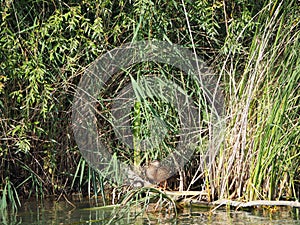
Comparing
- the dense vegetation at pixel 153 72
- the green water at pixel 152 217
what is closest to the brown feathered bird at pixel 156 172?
the dense vegetation at pixel 153 72

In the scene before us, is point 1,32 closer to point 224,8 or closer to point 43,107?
point 43,107

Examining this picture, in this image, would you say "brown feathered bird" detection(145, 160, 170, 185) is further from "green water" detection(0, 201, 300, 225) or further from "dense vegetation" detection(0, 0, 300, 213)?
"green water" detection(0, 201, 300, 225)

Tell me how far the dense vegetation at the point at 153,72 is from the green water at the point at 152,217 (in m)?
0.16

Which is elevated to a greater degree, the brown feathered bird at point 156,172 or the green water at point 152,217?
the brown feathered bird at point 156,172

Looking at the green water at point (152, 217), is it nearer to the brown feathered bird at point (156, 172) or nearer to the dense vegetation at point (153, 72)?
the dense vegetation at point (153, 72)

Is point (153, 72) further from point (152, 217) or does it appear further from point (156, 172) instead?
point (152, 217)

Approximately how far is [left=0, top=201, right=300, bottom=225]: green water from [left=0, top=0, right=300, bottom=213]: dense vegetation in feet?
0.53

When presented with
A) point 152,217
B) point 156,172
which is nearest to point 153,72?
point 156,172

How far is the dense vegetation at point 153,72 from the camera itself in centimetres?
404

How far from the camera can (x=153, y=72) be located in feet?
15.7

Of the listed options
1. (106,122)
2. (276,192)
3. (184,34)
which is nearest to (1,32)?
(106,122)

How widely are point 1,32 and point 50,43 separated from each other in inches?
13.9

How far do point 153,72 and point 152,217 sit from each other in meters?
1.26

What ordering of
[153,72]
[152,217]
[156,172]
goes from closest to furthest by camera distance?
[152,217] → [156,172] → [153,72]
